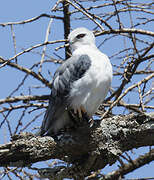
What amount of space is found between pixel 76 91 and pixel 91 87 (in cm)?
17

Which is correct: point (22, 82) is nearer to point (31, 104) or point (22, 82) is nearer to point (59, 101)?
point (31, 104)

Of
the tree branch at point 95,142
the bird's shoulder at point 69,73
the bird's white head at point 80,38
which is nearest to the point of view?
the tree branch at point 95,142

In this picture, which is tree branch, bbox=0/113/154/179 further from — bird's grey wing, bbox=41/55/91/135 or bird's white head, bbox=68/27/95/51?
bird's white head, bbox=68/27/95/51

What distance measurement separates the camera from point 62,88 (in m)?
4.20

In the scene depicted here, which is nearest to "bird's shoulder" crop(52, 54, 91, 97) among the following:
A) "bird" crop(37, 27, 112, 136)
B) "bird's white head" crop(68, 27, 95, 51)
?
"bird" crop(37, 27, 112, 136)

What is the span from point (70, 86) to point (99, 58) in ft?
1.72

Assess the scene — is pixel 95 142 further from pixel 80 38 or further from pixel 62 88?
pixel 80 38

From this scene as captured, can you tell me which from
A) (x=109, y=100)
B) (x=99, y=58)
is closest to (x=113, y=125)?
(x=99, y=58)

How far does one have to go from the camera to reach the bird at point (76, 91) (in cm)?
405

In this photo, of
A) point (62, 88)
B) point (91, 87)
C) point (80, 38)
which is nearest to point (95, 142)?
point (91, 87)

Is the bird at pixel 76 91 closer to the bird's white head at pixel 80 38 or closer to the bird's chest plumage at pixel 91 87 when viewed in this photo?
the bird's chest plumage at pixel 91 87

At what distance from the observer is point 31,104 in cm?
472

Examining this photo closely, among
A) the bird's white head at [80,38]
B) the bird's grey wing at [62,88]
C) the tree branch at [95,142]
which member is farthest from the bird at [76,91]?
the bird's white head at [80,38]

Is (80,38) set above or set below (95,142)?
above
